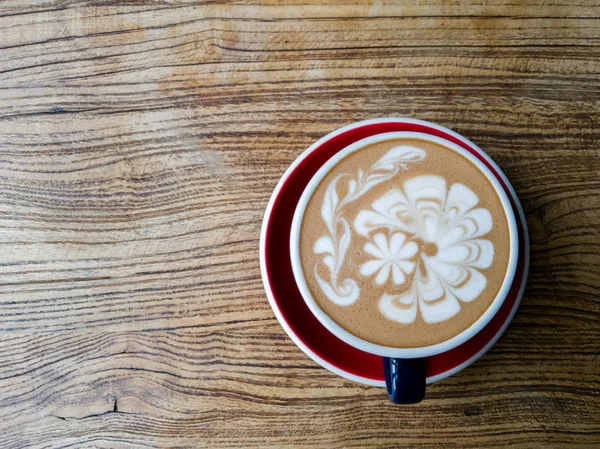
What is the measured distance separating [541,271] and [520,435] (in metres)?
0.28

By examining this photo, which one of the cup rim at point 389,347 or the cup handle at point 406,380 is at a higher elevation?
the cup rim at point 389,347

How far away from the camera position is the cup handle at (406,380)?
0.73 meters

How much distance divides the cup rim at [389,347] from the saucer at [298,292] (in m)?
0.06

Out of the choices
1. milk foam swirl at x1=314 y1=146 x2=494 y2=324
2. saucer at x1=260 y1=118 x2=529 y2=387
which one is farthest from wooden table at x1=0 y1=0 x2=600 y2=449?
milk foam swirl at x1=314 y1=146 x2=494 y2=324

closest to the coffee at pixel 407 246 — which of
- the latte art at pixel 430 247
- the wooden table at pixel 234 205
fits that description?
the latte art at pixel 430 247

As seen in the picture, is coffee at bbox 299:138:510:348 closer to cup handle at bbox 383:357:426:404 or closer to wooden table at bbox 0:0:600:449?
cup handle at bbox 383:357:426:404

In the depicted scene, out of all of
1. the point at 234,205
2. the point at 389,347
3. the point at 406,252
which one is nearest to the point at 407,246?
the point at 406,252

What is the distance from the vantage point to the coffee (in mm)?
723

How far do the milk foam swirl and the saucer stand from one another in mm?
87

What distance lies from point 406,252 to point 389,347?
0.13 meters

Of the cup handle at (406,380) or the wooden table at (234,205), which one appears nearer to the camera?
the cup handle at (406,380)

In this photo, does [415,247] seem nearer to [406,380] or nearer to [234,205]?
[406,380]

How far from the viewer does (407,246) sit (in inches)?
28.6

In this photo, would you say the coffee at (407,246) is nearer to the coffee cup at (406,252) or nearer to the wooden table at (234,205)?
the coffee cup at (406,252)
